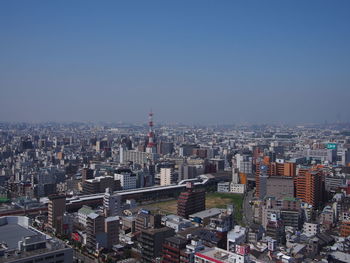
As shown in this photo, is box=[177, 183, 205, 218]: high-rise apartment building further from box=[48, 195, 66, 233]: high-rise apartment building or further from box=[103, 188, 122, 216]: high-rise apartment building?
box=[48, 195, 66, 233]: high-rise apartment building

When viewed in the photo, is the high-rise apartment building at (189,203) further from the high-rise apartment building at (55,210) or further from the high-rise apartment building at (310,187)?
the high-rise apartment building at (310,187)

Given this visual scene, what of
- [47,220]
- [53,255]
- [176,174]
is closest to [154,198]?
[176,174]

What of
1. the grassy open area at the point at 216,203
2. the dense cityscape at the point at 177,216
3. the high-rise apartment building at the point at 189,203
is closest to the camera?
the dense cityscape at the point at 177,216

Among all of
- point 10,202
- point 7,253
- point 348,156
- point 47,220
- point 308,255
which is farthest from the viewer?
point 348,156

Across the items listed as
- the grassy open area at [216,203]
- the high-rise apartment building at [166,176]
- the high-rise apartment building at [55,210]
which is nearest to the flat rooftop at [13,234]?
the high-rise apartment building at [55,210]

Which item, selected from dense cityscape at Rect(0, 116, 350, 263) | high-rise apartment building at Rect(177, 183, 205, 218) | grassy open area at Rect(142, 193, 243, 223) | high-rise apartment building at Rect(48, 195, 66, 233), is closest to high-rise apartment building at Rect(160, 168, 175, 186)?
dense cityscape at Rect(0, 116, 350, 263)

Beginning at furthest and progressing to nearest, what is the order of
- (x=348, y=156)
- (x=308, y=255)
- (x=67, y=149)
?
(x=67, y=149), (x=348, y=156), (x=308, y=255)

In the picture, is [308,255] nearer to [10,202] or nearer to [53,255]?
[53,255]
